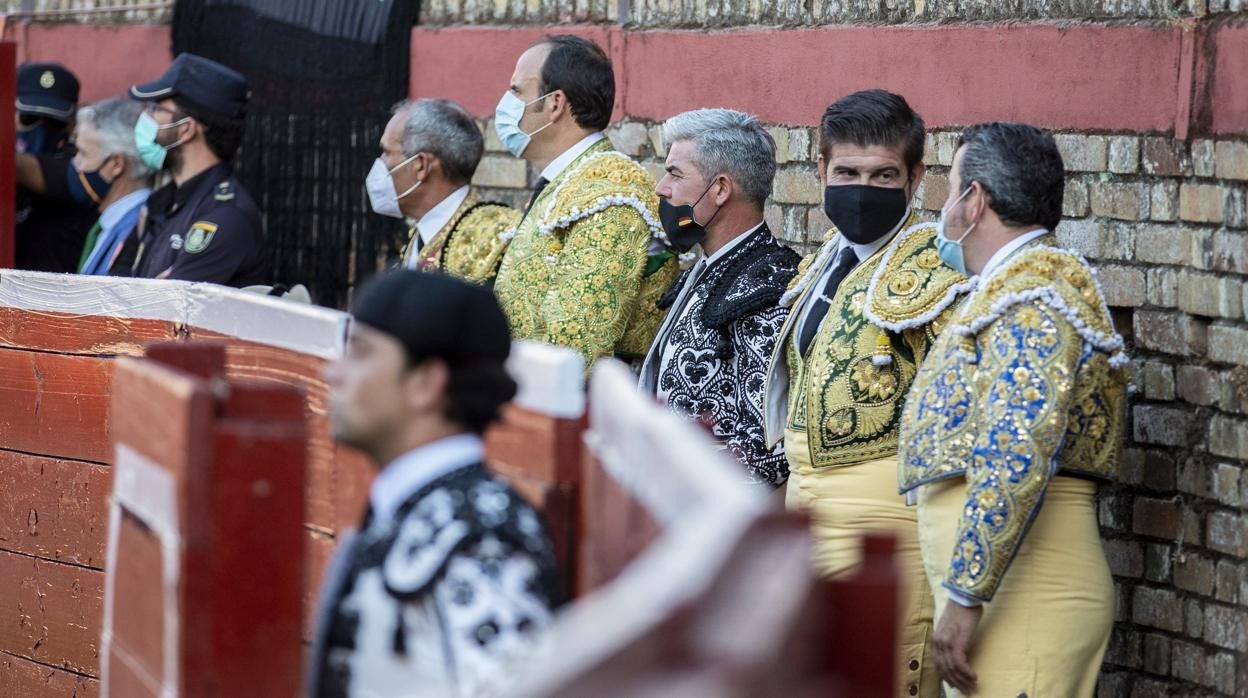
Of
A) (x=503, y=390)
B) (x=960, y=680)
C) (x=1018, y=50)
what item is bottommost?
(x=960, y=680)

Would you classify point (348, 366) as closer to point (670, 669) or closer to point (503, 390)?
point (503, 390)

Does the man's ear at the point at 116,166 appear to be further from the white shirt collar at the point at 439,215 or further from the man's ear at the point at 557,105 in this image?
the man's ear at the point at 557,105

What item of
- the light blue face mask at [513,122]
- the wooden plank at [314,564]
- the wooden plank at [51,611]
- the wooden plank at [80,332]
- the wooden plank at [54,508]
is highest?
the light blue face mask at [513,122]

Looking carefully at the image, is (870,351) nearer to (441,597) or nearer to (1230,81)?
(1230,81)

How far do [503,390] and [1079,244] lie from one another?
265 cm

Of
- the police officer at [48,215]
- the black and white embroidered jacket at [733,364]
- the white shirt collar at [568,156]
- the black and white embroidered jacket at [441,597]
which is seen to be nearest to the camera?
the black and white embroidered jacket at [441,597]

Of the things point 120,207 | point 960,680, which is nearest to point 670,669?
point 960,680

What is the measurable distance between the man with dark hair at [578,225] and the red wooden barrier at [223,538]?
2210 millimetres

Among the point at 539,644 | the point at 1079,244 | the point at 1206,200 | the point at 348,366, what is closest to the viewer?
the point at 539,644

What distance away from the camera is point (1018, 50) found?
5145 millimetres

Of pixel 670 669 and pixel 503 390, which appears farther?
pixel 503 390

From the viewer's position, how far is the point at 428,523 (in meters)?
2.37

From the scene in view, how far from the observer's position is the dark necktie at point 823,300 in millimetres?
4641

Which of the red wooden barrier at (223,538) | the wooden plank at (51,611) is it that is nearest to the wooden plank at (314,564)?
the red wooden barrier at (223,538)
